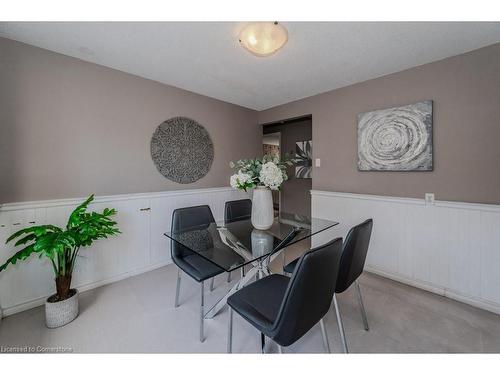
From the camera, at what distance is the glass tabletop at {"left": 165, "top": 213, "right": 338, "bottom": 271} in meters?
1.32

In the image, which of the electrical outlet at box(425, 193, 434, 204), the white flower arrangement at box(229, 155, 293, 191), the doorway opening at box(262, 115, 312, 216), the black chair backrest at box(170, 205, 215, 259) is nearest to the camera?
the white flower arrangement at box(229, 155, 293, 191)

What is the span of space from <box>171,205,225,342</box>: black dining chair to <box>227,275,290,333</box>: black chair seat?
28 cm

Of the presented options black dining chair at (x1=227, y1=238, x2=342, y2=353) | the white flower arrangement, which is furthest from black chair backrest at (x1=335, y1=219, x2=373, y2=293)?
the white flower arrangement

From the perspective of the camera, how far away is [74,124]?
1981 mm

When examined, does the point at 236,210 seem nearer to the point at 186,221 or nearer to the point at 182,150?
the point at 186,221

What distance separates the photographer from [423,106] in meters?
2.05

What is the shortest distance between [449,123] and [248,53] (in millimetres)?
1935

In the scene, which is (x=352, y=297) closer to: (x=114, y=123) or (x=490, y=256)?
(x=490, y=256)

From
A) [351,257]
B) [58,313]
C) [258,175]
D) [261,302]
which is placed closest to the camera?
[261,302]

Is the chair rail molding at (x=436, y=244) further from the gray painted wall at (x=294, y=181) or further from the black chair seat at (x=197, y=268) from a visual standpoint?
the black chair seat at (x=197, y=268)

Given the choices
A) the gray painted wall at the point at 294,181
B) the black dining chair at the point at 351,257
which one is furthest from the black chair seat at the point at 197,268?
the gray painted wall at the point at 294,181

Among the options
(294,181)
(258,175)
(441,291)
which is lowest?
(441,291)

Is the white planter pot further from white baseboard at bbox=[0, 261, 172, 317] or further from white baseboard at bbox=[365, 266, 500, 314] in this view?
white baseboard at bbox=[365, 266, 500, 314]

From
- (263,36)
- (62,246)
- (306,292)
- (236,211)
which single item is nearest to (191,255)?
(236,211)
